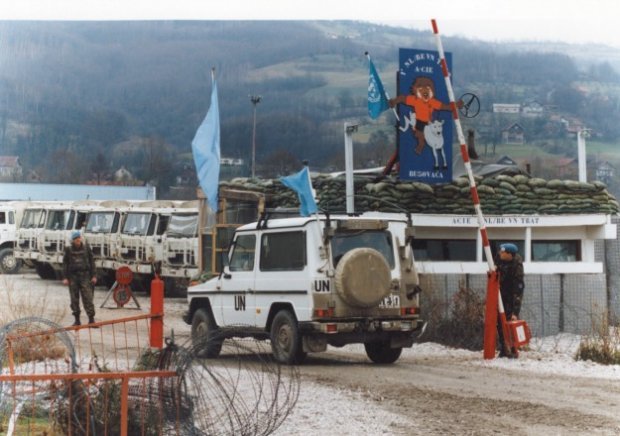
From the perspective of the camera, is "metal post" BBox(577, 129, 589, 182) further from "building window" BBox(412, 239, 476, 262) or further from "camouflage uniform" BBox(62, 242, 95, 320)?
"camouflage uniform" BBox(62, 242, 95, 320)

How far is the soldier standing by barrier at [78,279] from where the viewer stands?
1026cm

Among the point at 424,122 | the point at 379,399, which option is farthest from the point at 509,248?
the point at 379,399

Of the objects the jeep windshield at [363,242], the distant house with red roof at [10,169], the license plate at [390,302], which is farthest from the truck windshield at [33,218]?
the license plate at [390,302]

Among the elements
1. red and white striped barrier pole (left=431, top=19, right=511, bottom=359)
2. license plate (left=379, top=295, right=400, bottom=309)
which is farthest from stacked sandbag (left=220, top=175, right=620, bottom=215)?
license plate (left=379, top=295, right=400, bottom=309)

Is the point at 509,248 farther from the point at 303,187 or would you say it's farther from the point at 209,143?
the point at 209,143

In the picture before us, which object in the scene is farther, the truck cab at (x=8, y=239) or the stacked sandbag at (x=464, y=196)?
the stacked sandbag at (x=464, y=196)

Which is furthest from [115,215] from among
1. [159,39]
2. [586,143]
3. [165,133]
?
[586,143]

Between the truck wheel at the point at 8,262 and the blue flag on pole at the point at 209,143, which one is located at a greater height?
the blue flag on pole at the point at 209,143

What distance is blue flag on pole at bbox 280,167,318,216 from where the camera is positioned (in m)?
10.4

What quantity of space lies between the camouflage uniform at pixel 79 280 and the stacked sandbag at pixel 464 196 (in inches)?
69.1

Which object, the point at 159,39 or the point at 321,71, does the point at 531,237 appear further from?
the point at 159,39

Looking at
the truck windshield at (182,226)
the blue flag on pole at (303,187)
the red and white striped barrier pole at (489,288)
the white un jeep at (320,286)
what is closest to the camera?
the blue flag on pole at (303,187)

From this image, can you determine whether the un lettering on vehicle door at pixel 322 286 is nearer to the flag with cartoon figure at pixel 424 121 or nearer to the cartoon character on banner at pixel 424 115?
the flag with cartoon figure at pixel 424 121

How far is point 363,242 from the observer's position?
11.3 metres
